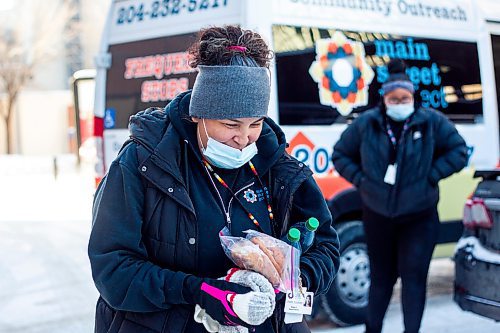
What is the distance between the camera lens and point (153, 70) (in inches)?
219

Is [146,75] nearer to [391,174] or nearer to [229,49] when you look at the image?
[391,174]

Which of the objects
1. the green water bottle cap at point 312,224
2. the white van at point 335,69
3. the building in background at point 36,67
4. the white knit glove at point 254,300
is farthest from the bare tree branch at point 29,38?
the white knit glove at point 254,300

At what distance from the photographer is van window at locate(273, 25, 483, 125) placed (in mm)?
4973

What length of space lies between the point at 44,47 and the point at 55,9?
176 cm

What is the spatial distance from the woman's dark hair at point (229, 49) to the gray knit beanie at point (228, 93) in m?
0.03

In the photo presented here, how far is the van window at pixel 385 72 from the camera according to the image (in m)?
4.97

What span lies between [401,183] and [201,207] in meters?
2.61

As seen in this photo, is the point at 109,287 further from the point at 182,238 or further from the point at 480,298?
the point at 480,298

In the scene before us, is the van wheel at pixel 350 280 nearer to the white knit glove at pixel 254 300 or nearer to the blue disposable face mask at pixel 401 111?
the blue disposable face mask at pixel 401 111

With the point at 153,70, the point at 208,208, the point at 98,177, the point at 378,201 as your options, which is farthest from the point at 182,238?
the point at 98,177

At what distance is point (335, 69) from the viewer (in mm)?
5195

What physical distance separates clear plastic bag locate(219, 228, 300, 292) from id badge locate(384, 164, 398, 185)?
2.53 meters

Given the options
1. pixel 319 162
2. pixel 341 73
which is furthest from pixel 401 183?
pixel 341 73

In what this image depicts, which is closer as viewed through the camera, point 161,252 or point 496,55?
point 161,252
